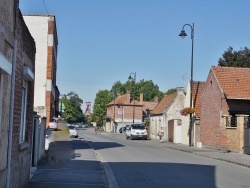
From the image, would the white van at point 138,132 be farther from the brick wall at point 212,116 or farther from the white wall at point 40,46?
the white wall at point 40,46

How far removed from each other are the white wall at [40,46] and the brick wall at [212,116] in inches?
485

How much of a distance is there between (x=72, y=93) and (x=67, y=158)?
142020 mm

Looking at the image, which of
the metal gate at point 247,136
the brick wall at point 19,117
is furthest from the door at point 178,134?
the brick wall at point 19,117

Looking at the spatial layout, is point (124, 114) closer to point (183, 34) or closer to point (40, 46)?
point (183, 34)

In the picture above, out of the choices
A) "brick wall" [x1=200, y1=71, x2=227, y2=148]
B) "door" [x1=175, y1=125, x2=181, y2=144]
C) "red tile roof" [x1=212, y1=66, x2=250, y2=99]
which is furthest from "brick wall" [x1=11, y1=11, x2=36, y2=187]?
"door" [x1=175, y1=125, x2=181, y2=144]

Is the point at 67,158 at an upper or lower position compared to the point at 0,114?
lower

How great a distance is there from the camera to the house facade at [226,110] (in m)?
27.8

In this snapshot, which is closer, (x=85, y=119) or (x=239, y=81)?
(x=239, y=81)

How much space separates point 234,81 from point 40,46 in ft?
46.5

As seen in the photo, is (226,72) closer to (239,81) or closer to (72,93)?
(239,81)

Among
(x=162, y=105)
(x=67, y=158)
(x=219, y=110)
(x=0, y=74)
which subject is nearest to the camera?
(x=0, y=74)

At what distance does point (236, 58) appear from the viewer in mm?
51875

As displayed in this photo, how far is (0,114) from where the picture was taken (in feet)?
23.6

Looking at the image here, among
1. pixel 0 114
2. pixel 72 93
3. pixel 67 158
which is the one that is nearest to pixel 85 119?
pixel 72 93
